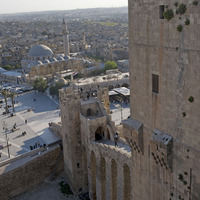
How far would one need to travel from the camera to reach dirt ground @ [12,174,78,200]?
55.4ft

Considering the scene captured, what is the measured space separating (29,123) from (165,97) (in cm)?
1958

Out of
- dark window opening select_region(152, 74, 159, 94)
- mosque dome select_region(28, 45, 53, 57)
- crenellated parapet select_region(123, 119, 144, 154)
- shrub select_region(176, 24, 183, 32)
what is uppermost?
Result: shrub select_region(176, 24, 183, 32)

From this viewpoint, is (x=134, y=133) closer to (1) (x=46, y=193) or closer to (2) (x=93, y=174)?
(2) (x=93, y=174)

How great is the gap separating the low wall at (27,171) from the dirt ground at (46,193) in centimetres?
33

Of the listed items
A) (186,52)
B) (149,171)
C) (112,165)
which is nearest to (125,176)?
(112,165)

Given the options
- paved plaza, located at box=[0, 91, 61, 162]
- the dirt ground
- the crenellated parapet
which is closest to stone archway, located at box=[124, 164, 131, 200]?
the crenellated parapet

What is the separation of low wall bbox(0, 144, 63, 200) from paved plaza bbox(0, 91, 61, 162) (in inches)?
Result: 44.2

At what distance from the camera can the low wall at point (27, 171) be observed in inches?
653

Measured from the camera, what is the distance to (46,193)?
56.5 feet

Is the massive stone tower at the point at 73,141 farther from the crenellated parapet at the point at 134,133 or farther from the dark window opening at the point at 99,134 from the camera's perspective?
the crenellated parapet at the point at 134,133

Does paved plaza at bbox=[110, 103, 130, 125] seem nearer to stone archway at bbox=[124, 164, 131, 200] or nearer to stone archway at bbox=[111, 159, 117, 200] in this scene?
stone archway at bbox=[111, 159, 117, 200]

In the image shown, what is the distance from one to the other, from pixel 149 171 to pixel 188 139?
1.96m

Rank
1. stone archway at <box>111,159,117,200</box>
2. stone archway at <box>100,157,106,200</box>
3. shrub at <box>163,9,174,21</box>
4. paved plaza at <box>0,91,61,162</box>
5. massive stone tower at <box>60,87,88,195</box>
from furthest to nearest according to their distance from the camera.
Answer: paved plaza at <box>0,91,61,162</box>
massive stone tower at <box>60,87,88,195</box>
stone archway at <box>100,157,106,200</box>
stone archway at <box>111,159,117,200</box>
shrub at <box>163,9,174,21</box>

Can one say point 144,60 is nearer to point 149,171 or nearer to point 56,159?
point 149,171
